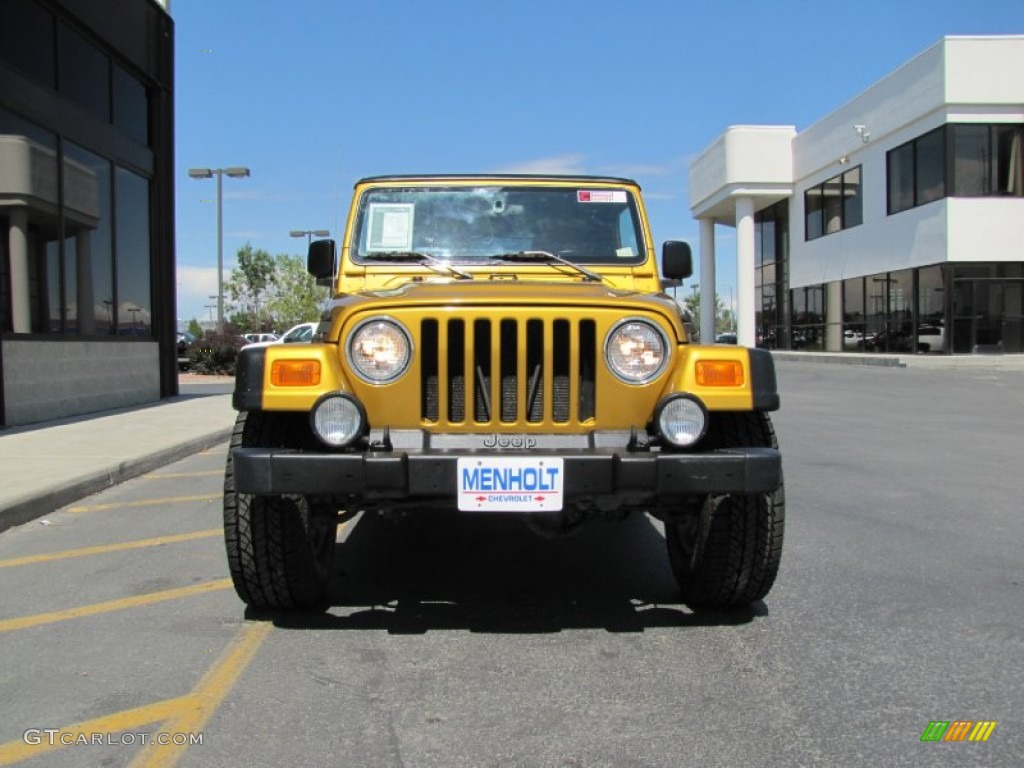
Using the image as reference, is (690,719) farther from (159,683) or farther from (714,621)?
(159,683)

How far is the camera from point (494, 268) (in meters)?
4.65

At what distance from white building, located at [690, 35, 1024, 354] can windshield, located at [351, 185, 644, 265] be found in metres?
23.1

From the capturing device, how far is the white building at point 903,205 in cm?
2466

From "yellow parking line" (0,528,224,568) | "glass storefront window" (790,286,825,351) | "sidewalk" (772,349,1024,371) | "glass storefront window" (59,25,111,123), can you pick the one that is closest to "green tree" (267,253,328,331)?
"glass storefront window" (790,286,825,351)

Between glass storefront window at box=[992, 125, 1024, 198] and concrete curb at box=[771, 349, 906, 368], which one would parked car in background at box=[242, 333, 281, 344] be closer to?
concrete curb at box=[771, 349, 906, 368]

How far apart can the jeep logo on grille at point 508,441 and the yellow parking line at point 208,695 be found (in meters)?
1.26

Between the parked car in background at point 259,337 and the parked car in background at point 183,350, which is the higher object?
the parked car in background at point 259,337

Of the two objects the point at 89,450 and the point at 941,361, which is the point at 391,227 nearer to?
the point at 89,450

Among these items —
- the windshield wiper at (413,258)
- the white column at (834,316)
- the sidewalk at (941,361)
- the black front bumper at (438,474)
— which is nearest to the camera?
the black front bumper at (438,474)

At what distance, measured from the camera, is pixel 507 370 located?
3.53m

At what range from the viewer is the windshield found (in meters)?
4.85

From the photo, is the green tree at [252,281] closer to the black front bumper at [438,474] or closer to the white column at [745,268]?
the white column at [745,268]

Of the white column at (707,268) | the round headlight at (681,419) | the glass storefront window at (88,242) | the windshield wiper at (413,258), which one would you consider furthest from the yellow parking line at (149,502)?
the white column at (707,268)

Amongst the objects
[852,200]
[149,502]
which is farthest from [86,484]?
[852,200]
